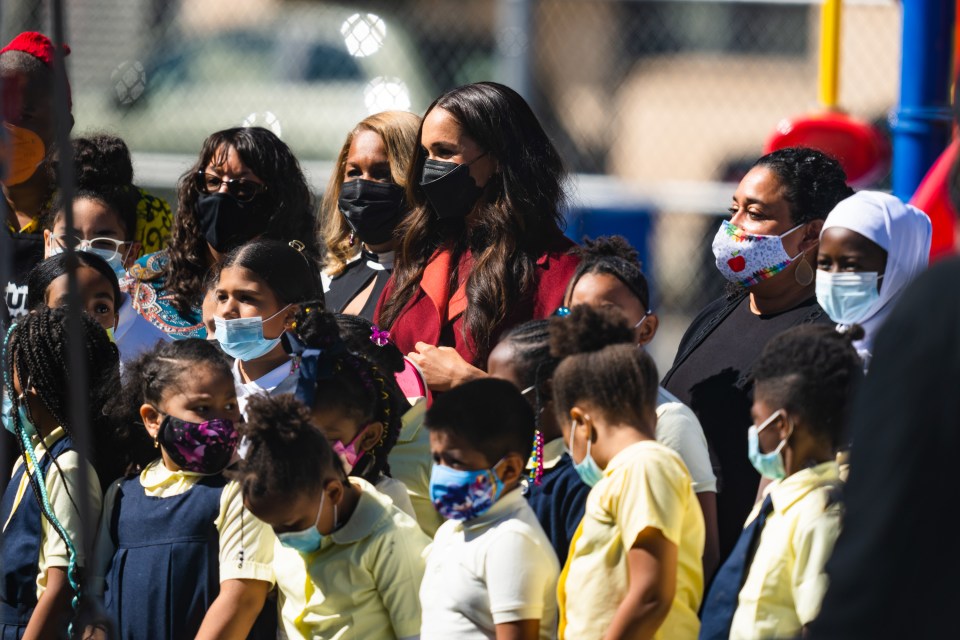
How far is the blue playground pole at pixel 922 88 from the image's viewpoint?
5746 mm

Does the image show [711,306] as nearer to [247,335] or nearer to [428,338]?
[428,338]

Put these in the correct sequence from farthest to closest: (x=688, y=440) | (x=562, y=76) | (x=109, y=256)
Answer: (x=562, y=76) < (x=109, y=256) < (x=688, y=440)

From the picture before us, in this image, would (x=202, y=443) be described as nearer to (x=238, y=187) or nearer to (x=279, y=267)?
(x=279, y=267)

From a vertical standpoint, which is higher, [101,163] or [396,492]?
[101,163]

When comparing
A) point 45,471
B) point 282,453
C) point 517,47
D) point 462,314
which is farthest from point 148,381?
point 517,47

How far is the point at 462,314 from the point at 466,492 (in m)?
1.00

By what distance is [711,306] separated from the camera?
4.24 m

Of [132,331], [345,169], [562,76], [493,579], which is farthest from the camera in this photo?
[562,76]

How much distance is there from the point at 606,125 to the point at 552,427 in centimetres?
578

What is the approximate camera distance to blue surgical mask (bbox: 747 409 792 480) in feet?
9.94

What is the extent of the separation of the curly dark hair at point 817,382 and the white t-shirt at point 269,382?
1423 mm

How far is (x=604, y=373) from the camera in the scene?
3184 mm

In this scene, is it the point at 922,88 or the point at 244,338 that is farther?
the point at 922,88

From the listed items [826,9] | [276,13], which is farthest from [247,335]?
[276,13]
